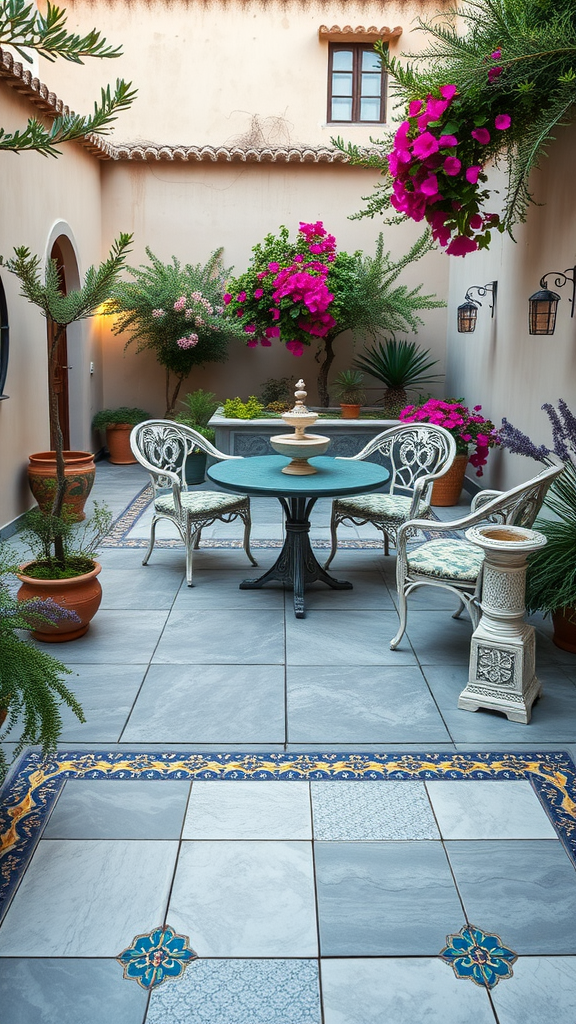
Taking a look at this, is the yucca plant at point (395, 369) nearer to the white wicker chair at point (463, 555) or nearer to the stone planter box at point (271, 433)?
the stone planter box at point (271, 433)

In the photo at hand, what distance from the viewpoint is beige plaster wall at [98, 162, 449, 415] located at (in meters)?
9.33

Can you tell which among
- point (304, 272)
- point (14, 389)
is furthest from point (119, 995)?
point (304, 272)

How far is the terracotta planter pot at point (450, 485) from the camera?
290 inches

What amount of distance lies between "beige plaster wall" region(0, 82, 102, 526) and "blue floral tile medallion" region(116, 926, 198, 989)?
14.4 ft

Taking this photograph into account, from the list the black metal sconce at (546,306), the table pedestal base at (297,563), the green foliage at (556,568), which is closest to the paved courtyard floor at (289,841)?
the green foliage at (556,568)

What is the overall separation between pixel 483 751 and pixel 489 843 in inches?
23.0

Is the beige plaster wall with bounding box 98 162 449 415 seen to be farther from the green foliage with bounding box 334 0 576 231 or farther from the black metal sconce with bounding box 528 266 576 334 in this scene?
the green foliage with bounding box 334 0 576 231

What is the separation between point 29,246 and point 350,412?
3.30m

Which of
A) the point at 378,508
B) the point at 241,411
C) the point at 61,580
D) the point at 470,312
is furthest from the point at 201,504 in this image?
the point at 470,312

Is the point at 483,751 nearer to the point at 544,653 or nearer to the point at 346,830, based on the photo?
the point at 346,830

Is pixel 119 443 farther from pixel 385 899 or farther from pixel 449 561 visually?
pixel 385 899

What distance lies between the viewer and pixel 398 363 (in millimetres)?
8695

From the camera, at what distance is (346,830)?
2.73m

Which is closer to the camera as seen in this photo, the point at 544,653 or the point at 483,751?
the point at 483,751
